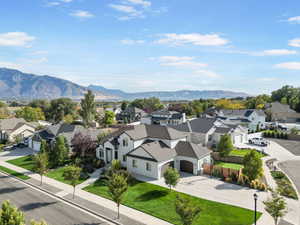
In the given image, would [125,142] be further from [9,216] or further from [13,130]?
[13,130]

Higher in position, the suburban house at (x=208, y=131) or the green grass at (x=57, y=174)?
the suburban house at (x=208, y=131)

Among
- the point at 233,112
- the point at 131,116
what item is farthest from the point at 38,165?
the point at 131,116

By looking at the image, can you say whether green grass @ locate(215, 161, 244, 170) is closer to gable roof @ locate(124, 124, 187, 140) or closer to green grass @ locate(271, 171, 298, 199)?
green grass @ locate(271, 171, 298, 199)

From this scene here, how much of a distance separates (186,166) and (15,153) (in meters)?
38.3

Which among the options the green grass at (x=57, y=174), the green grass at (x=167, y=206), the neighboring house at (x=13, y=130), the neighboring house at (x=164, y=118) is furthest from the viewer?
the neighboring house at (x=164, y=118)

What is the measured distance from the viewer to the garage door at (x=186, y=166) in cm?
3269

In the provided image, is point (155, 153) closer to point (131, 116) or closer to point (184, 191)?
point (184, 191)

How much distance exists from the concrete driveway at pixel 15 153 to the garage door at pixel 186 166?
33.5m

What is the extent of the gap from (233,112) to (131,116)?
49276 mm

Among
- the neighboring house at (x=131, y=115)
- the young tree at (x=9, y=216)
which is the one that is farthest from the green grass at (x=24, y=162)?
the neighboring house at (x=131, y=115)

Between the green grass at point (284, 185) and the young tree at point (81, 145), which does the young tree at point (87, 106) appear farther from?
the green grass at point (284, 185)

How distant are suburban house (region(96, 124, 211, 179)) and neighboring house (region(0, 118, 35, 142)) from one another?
33.6m

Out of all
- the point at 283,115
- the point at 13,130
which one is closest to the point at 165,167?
the point at 13,130

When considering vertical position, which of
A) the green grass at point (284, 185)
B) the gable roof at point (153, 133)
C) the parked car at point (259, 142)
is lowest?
the green grass at point (284, 185)
